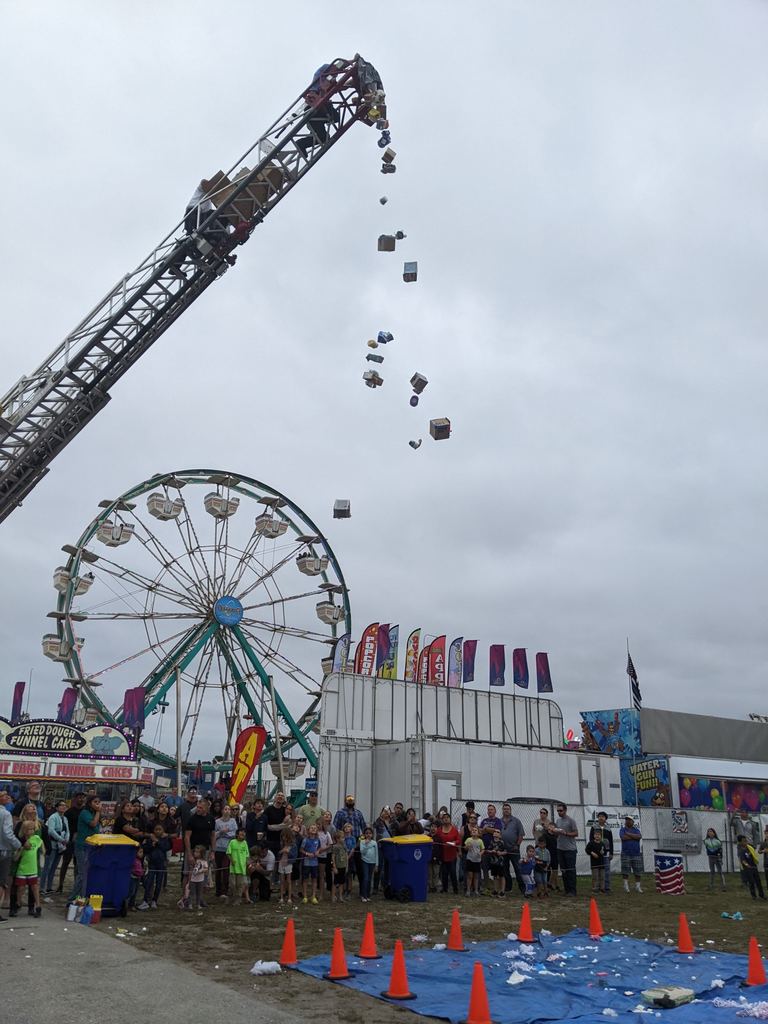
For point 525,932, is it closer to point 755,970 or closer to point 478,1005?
point 755,970

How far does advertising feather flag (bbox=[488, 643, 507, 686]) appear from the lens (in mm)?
31328

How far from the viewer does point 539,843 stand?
16453 millimetres

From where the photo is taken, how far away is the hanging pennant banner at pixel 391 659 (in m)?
29.2

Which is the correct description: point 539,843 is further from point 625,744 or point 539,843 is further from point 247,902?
point 625,744

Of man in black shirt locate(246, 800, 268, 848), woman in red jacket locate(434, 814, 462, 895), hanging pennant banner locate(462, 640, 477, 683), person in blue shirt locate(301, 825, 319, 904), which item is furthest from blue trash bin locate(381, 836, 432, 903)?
hanging pennant banner locate(462, 640, 477, 683)

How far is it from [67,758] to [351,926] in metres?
16.7

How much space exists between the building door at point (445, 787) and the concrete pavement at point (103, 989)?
41.7 feet

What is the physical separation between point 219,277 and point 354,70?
7.14 m

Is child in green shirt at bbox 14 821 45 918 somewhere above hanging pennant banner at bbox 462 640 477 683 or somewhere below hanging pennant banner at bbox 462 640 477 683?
below

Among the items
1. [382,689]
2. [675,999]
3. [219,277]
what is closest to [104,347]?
[219,277]

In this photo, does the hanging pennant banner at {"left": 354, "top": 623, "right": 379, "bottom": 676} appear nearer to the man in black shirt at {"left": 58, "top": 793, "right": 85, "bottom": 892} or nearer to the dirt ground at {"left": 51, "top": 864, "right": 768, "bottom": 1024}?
the dirt ground at {"left": 51, "top": 864, "right": 768, "bottom": 1024}

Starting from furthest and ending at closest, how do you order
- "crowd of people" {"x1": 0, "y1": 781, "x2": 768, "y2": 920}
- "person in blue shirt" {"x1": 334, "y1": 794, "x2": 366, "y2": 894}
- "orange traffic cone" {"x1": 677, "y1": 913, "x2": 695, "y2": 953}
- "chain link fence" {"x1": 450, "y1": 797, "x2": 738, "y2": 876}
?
"chain link fence" {"x1": 450, "y1": 797, "x2": 738, "y2": 876} < "person in blue shirt" {"x1": 334, "y1": 794, "x2": 366, "y2": 894} < "crowd of people" {"x1": 0, "y1": 781, "x2": 768, "y2": 920} < "orange traffic cone" {"x1": 677, "y1": 913, "x2": 695, "y2": 953}

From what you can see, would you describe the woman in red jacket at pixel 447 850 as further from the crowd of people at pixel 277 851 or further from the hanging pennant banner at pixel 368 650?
the hanging pennant banner at pixel 368 650

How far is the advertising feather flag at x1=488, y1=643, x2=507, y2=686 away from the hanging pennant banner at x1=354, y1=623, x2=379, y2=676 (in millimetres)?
4755
